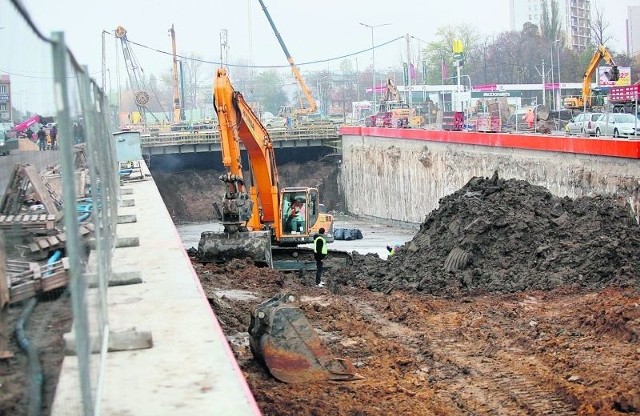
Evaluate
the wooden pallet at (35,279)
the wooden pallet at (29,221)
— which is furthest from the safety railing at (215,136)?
the wooden pallet at (35,279)

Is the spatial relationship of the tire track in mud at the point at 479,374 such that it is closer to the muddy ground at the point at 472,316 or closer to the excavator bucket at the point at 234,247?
the muddy ground at the point at 472,316

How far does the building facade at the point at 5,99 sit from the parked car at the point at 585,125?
3505cm

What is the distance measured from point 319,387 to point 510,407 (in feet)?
6.33

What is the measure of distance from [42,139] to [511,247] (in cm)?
1769

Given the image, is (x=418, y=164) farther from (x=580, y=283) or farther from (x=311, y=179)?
(x=580, y=283)

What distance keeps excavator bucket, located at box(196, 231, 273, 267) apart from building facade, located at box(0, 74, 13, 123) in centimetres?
1945

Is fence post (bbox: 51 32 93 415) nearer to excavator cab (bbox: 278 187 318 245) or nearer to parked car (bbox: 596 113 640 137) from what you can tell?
excavator cab (bbox: 278 187 318 245)

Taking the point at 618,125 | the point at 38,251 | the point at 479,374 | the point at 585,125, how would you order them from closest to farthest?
1. the point at 38,251
2. the point at 479,374
3. the point at 618,125
4. the point at 585,125

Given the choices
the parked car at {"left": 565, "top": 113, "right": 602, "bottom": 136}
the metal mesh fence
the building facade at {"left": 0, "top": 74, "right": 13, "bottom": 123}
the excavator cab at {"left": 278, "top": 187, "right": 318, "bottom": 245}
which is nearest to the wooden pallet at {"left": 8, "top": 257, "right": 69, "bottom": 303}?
the metal mesh fence

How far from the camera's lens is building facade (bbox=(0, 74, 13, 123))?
10.0 ft

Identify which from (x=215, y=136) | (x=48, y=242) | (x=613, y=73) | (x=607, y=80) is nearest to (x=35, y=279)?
(x=48, y=242)

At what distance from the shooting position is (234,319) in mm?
14688

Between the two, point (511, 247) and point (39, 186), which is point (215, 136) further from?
point (39, 186)

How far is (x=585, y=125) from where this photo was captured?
122 ft
